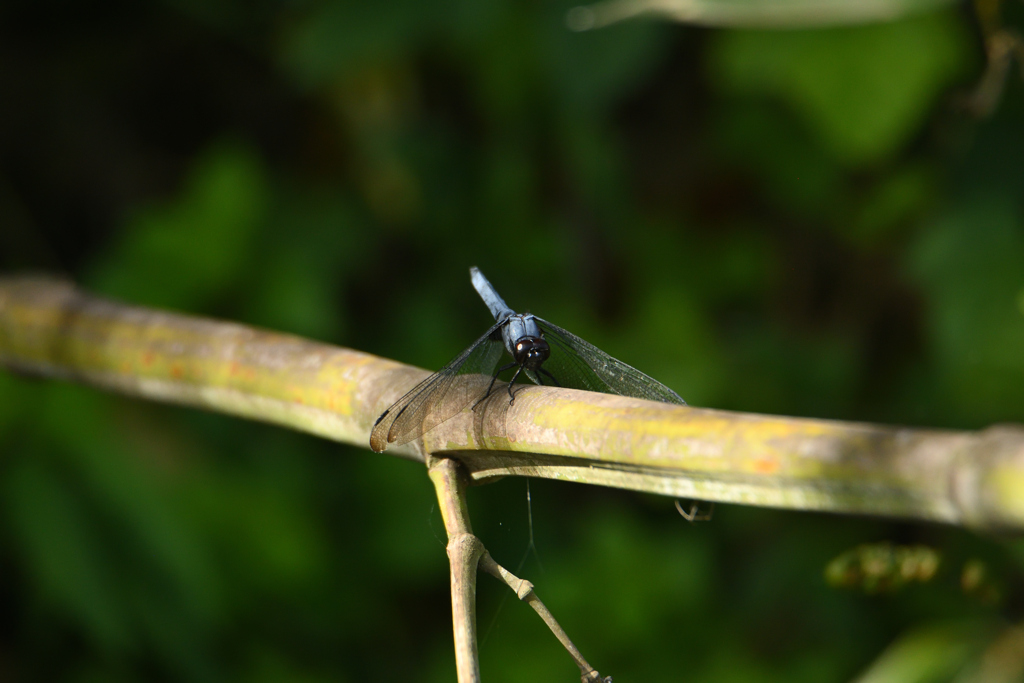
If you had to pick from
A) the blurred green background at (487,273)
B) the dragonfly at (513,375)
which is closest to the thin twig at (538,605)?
the dragonfly at (513,375)

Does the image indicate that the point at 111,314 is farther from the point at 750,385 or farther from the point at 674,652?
the point at 750,385

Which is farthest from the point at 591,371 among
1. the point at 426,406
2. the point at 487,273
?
the point at 487,273

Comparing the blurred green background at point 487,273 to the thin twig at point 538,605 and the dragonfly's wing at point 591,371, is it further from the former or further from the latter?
the thin twig at point 538,605

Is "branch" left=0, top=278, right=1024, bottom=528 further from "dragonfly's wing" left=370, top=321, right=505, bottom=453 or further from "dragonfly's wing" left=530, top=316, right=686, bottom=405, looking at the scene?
"dragonfly's wing" left=530, top=316, right=686, bottom=405

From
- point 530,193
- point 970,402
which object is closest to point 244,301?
point 530,193

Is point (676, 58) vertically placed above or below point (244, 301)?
above

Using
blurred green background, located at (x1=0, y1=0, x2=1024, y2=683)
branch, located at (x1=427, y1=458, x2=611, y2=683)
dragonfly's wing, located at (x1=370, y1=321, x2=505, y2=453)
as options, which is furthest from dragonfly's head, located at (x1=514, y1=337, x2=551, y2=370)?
blurred green background, located at (x1=0, y1=0, x2=1024, y2=683)

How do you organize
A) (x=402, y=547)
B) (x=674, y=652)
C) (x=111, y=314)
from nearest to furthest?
(x=111, y=314) → (x=674, y=652) → (x=402, y=547)
